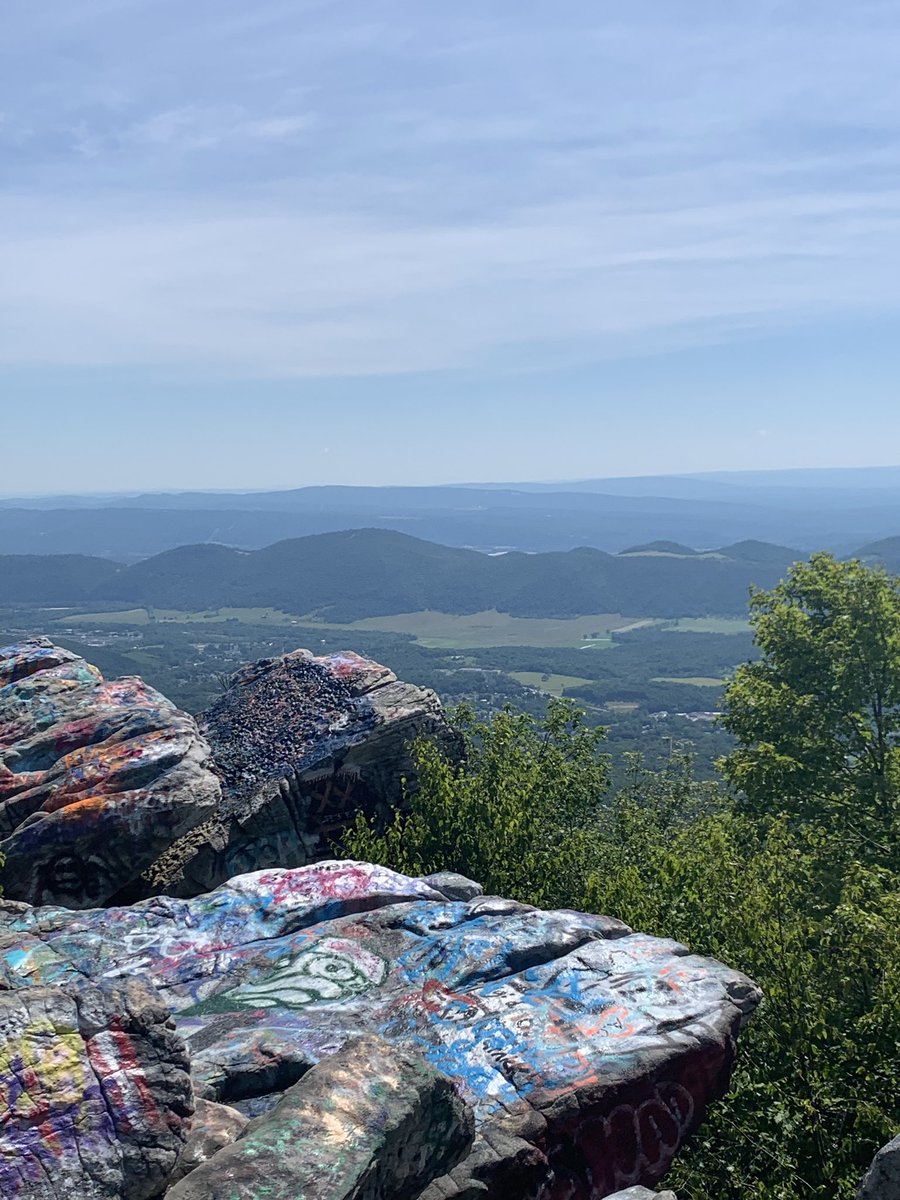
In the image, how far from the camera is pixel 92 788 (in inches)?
814

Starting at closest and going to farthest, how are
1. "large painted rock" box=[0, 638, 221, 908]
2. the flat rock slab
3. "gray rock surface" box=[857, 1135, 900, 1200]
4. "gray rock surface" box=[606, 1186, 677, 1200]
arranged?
1. the flat rock slab
2. "gray rock surface" box=[857, 1135, 900, 1200]
3. "gray rock surface" box=[606, 1186, 677, 1200]
4. "large painted rock" box=[0, 638, 221, 908]

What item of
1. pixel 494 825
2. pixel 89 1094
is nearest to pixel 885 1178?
pixel 89 1094

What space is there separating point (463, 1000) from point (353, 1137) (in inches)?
195

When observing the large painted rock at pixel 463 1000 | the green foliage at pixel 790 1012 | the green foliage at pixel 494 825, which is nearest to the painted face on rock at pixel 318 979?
the large painted rock at pixel 463 1000

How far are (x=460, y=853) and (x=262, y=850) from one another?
197 inches

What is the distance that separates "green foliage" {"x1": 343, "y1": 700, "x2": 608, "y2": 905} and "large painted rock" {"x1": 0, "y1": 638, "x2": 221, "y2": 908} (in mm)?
4714

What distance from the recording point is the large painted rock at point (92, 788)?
19672mm

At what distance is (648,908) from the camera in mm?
18703

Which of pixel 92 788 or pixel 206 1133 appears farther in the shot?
pixel 92 788

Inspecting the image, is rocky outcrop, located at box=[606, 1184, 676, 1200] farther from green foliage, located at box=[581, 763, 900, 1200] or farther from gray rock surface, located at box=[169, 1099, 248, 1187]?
gray rock surface, located at box=[169, 1099, 248, 1187]

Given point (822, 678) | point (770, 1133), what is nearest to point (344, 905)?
point (770, 1133)

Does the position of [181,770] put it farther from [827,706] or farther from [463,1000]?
[827,706]

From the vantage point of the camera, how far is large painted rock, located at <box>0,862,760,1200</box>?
11.5m

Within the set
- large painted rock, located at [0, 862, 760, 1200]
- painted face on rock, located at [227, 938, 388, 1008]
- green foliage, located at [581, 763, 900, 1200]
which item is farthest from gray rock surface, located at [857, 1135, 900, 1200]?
painted face on rock, located at [227, 938, 388, 1008]
